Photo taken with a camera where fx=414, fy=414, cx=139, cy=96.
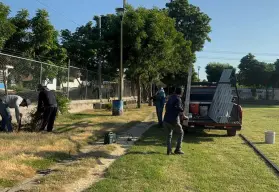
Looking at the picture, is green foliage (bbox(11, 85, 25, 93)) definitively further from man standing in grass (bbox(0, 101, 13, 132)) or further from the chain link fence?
man standing in grass (bbox(0, 101, 13, 132))

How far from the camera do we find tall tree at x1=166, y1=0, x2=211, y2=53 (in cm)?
5128

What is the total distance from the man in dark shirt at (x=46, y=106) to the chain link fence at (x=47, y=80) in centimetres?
143

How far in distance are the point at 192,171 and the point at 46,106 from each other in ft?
19.7

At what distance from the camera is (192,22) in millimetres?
51562

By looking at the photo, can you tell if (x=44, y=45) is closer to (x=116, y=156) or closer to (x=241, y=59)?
(x=116, y=156)

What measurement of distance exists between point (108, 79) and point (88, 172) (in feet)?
76.6

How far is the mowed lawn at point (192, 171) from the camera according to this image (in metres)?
6.86

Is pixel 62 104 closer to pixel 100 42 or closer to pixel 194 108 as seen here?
pixel 194 108

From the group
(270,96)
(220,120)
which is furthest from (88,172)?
(270,96)

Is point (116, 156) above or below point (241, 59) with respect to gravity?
below

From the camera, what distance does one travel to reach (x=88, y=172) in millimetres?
7660

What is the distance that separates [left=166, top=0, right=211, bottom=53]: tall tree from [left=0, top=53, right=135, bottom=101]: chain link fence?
21.9 m

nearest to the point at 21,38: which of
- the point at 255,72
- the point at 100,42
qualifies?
the point at 100,42

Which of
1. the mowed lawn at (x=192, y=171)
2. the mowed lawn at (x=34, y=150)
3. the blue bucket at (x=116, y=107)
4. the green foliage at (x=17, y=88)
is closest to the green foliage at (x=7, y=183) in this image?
the mowed lawn at (x=34, y=150)
